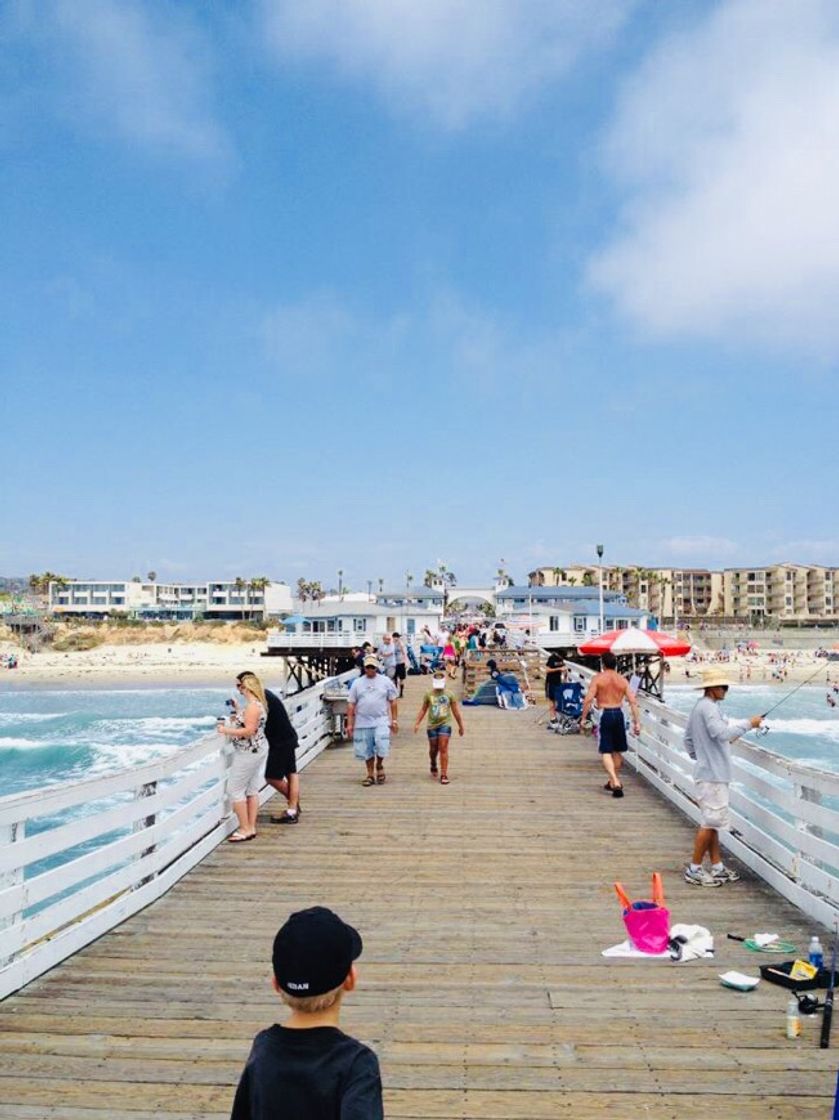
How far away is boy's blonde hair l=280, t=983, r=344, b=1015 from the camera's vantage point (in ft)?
7.11

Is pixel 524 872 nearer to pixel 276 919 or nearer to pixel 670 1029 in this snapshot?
pixel 276 919

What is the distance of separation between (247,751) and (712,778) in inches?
166

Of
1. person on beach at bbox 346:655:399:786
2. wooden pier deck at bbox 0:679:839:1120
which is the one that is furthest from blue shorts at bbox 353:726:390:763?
wooden pier deck at bbox 0:679:839:1120

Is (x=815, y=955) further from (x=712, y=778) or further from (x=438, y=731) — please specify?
(x=438, y=731)

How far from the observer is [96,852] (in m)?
6.17

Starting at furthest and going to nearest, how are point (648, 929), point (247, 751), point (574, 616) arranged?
point (574, 616), point (247, 751), point (648, 929)

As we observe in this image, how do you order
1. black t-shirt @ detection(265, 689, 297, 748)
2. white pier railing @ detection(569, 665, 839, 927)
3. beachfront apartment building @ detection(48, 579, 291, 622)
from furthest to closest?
beachfront apartment building @ detection(48, 579, 291, 622), black t-shirt @ detection(265, 689, 297, 748), white pier railing @ detection(569, 665, 839, 927)

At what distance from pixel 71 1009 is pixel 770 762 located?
5.75m

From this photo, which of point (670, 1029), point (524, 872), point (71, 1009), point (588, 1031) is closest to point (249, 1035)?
point (71, 1009)

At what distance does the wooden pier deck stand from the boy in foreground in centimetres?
196

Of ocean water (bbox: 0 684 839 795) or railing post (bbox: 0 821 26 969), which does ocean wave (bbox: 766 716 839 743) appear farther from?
railing post (bbox: 0 821 26 969)

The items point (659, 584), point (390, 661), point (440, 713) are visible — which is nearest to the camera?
point (440, 713)

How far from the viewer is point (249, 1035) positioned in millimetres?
4516

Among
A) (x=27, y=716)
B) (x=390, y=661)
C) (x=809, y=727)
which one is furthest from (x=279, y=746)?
(x=27, y=716)
